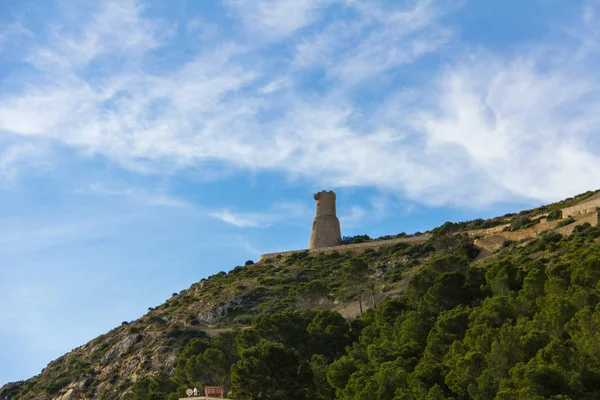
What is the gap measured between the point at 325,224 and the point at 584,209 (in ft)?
96.3

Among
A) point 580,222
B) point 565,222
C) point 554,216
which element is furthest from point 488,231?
point 580,222

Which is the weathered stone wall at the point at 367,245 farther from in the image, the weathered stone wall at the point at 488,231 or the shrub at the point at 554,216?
the shrub at the point at 554,216

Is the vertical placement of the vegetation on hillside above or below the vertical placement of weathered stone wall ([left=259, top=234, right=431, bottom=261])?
below

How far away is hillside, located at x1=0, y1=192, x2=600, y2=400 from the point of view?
26984 millimetres

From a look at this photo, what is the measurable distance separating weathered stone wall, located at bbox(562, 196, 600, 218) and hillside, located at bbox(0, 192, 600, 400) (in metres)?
1.42

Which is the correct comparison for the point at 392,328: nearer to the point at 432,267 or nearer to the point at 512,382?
the point at 432,267

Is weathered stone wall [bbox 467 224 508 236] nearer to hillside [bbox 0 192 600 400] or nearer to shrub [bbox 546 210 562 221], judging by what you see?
hillside [bbox 0 192 600 400]

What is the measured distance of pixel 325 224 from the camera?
73.8 m

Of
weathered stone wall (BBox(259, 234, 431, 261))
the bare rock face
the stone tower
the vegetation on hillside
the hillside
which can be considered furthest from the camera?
the stone tower

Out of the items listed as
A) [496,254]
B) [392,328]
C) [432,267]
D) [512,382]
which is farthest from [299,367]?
[496,254]

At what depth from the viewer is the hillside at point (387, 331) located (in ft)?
88.5

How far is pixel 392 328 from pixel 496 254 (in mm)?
16790

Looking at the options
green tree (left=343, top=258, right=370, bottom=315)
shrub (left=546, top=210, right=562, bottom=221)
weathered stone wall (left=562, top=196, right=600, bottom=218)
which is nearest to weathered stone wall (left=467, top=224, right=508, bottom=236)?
shrub (left=546, top=210, right=562, bottom=221)

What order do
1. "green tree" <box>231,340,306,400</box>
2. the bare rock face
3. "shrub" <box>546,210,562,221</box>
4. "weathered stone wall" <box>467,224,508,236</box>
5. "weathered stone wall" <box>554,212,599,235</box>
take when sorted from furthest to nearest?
the bare rock face → "weathered stone wall" <box>467,224,508,236</box> → "shrub" <box>546,210,562,221</box> → "weathered stone wall" <box>554,212,599,235</box> → "green tree" <box>231,340,306,400</box>
